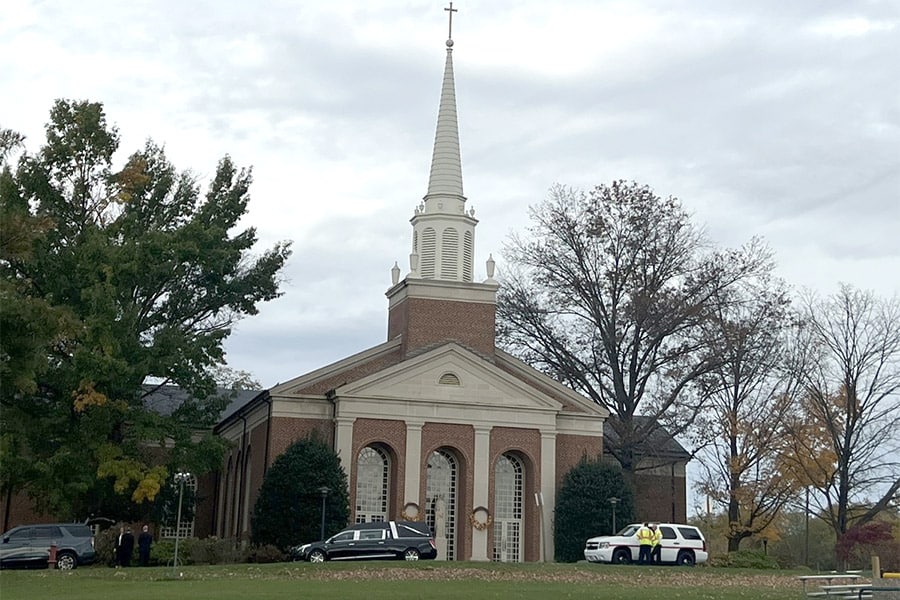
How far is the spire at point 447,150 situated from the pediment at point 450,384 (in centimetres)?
789

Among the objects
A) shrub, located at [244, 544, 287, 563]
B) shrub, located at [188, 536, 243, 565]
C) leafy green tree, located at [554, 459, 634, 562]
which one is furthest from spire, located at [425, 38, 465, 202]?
shrub, located at [188, 536, 243, 565]

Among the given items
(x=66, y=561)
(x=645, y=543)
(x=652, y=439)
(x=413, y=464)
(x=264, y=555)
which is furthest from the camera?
(x=652, y=439)

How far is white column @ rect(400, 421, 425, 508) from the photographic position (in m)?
48.8

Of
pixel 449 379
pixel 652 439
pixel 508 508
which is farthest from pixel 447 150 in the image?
pixel 652 439

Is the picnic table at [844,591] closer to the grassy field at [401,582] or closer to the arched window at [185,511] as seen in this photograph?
the grassy field at [401,582]

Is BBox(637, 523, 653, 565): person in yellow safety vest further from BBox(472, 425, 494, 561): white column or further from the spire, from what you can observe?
the spire

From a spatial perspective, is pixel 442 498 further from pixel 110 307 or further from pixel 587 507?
pixel 110 307

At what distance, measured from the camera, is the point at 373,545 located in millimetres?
39500

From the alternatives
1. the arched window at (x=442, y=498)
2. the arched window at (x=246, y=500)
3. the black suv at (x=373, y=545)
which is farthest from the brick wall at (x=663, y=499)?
the black suv at (x=373, y=545)

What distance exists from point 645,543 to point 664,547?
4.61 feet

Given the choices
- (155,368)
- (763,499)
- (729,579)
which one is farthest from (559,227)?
(729,579)

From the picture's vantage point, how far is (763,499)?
58656 mm

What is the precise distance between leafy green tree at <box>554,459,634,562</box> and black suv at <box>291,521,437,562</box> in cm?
1101

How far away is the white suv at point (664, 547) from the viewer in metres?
41.0
